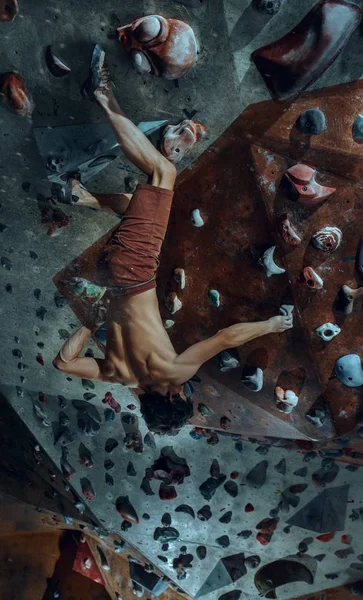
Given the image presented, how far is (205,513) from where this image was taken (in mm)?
3473

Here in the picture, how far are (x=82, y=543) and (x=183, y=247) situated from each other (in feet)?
7.32

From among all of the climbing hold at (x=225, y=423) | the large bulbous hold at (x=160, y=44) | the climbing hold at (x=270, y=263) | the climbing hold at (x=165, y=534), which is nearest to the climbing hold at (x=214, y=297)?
the climbing hold at (x=270, y=263)

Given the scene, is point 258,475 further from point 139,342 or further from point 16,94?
point 16,94

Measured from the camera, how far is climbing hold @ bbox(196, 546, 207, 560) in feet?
11.9

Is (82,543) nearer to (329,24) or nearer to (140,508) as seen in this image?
(140,508)

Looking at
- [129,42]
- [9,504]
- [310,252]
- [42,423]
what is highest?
[129,42]

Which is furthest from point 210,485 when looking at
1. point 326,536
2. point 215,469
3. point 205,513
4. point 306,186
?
point 306,186

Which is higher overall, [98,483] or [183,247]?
[183,247]

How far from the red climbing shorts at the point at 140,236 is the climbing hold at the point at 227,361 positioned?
0.48 meters

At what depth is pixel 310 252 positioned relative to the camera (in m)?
2.42

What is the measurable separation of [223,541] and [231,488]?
0.37 m

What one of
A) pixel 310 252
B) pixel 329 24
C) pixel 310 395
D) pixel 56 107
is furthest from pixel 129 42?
pixel 310 395

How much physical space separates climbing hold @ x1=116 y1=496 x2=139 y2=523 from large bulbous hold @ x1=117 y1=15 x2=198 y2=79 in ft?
6.96

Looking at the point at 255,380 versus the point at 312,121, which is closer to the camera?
the point at 312,121
